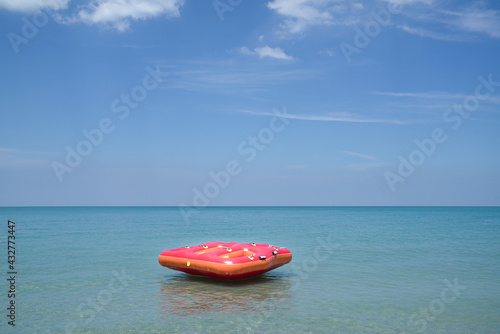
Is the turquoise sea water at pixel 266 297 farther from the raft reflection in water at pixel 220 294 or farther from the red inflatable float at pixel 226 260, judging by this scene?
the red inflatable float at pixel 226 260

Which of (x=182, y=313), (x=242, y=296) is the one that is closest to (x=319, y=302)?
(x=242, y=296)

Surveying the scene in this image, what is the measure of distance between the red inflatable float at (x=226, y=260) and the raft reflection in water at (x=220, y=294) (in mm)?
334

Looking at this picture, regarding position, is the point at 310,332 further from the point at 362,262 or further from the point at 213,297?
the point at 362,262

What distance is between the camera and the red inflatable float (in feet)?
33.5

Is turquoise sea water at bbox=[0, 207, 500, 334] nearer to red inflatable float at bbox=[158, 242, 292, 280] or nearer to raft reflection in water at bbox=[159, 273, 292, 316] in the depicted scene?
raft reflection in water at bbox=[159, 273, 292, 316]

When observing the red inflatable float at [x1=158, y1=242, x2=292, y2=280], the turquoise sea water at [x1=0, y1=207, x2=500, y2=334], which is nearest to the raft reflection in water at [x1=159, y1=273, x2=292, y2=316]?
the turquoise sea water at [x1=0, y1=207, x2=500, y2=334]

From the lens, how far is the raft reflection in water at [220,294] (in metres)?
8.51

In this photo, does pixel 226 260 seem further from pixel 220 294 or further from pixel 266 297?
pixel 266 297

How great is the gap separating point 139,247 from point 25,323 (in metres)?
11.6

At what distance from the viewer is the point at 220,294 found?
9672 mm

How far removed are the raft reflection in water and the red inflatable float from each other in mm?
334

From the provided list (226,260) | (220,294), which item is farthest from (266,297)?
(226,260)

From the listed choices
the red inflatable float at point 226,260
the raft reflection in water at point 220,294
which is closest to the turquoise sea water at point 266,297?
the raft reflection in water at point 220,294

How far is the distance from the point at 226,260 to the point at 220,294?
2.98 ft
